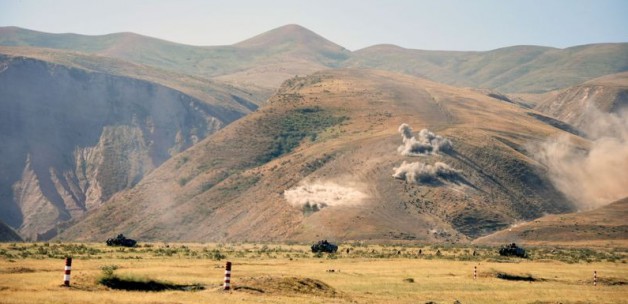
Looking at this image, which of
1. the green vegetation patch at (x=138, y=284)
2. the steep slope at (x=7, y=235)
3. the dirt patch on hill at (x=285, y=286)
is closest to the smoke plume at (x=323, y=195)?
the steep slope at (x=7, y=235)

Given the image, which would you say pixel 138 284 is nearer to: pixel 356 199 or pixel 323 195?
pixel 356 199

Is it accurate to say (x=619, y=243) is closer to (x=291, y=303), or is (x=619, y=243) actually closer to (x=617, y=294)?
(x=617, y=294)

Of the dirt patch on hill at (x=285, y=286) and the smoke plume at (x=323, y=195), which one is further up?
the smoke plume at (x=323, y=195)

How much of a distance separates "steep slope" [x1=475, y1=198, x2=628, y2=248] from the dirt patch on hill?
103 m

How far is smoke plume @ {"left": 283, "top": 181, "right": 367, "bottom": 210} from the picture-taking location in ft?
546

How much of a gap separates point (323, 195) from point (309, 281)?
123688 millimetres

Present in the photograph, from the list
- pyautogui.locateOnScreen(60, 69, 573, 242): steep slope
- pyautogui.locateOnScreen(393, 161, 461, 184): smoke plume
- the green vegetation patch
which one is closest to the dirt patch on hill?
the green vegetation patch

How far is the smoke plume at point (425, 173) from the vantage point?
571 ft

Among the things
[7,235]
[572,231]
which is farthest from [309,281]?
[572,231]

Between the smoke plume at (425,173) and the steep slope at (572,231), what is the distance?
23.6m

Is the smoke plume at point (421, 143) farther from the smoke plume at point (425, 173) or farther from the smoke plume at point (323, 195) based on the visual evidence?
the smoke plume at point (323, 195)

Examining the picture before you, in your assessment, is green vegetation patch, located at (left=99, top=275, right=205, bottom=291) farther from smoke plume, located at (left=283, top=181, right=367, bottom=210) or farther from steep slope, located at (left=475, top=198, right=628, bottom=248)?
smoke plume, located at (left=283, top=181, right=367, bottom=210)

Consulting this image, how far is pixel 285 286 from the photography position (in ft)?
150

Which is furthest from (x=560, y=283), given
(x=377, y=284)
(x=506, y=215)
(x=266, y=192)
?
(x=266, y=192)
